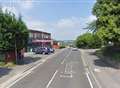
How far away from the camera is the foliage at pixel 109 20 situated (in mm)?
40500

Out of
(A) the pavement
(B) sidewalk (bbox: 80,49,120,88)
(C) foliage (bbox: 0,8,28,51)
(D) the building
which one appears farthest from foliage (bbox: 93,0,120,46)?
(D) the building

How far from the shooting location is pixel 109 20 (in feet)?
135

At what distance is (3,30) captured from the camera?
45.2 m

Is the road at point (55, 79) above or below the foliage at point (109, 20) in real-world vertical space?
below

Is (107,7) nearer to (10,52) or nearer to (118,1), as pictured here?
(118,1)

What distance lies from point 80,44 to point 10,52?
118 meters

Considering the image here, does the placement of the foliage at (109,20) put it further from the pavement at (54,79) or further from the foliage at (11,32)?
the foliage at (11,32)

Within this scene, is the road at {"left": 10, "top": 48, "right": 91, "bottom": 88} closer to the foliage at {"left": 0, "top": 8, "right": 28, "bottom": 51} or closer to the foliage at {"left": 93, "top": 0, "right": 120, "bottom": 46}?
the foliage at {"left": 93, "top": 0, "right": 120, "bottom": 46}

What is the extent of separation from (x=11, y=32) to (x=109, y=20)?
12.8 meters

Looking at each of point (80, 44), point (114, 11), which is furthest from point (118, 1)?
point (80, 44)

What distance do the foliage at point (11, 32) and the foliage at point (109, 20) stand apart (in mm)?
10911

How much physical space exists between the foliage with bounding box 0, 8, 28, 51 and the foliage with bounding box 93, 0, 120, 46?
10.9 metres

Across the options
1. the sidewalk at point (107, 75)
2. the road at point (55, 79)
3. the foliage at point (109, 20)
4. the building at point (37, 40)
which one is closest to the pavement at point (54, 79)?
the road at point (55, 79)

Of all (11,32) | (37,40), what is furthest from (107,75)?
(37,40)
